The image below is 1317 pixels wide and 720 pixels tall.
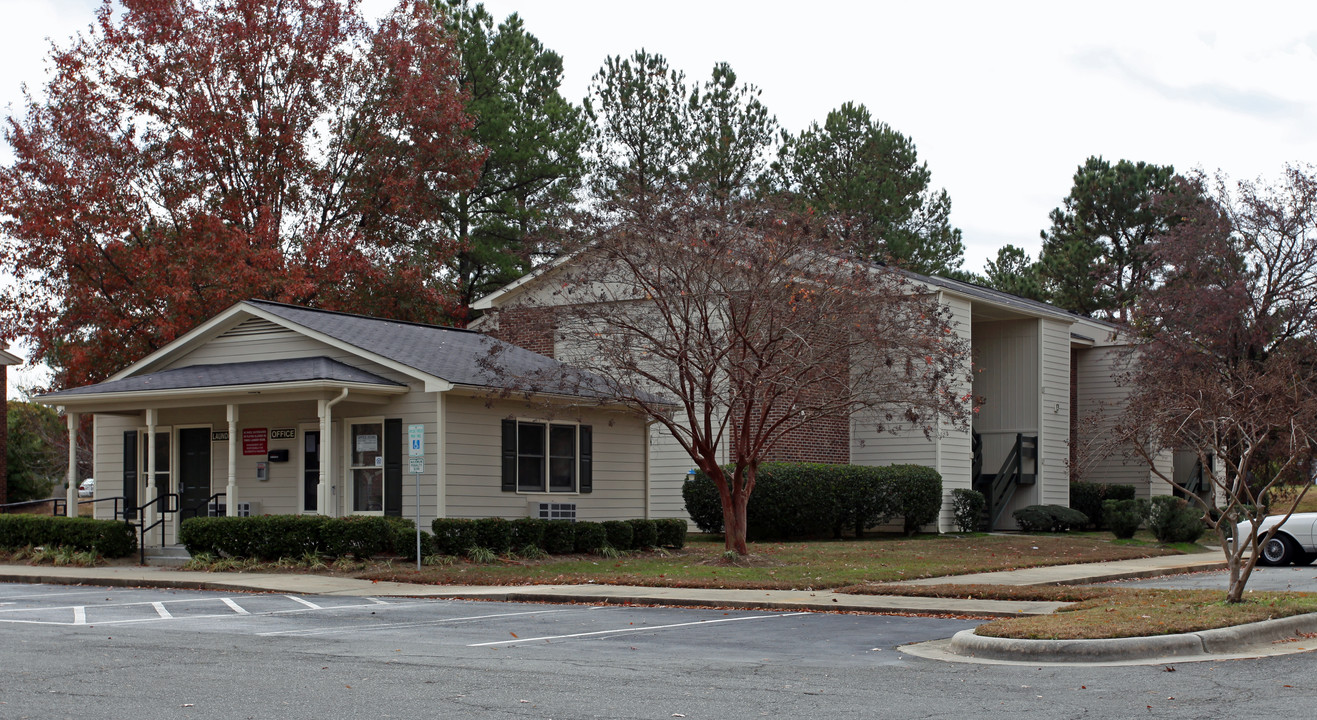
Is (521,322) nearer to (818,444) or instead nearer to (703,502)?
(703,502)

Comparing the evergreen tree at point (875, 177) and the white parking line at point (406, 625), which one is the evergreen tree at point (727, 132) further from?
the white parking line at point (406, 625)

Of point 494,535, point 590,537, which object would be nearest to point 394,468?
point 494,535

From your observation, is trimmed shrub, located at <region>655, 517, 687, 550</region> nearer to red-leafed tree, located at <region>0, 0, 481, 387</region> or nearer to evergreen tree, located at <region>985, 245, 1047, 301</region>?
red-leafed tree, located at <region>0, 0, 481, 387</region>

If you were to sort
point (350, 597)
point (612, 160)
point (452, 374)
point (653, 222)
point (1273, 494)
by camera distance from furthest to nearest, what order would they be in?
point (612, 160), point (1273, 494), point (452, 374), point (653, 222), point (350, 597)

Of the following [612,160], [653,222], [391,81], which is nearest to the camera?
[653,222]

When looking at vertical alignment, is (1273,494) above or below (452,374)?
below

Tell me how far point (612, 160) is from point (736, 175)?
14.9 feet

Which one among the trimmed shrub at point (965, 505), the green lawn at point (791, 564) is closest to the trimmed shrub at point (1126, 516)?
the green lawn at point (791, 564)

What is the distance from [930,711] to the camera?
8133 millimetres

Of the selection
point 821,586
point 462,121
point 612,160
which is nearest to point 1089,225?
point 612,160

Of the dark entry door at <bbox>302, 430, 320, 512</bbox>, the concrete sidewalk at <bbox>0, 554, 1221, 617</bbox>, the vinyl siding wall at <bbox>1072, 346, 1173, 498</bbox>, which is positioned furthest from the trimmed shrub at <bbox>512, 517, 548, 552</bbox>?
the vinyl siding wall at <bbox>1072, 346, 1173, 498</bbox>

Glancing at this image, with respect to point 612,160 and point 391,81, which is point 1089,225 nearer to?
point 612,160

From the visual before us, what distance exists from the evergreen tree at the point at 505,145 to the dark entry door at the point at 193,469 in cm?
1693

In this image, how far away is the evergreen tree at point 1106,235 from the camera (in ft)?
169
